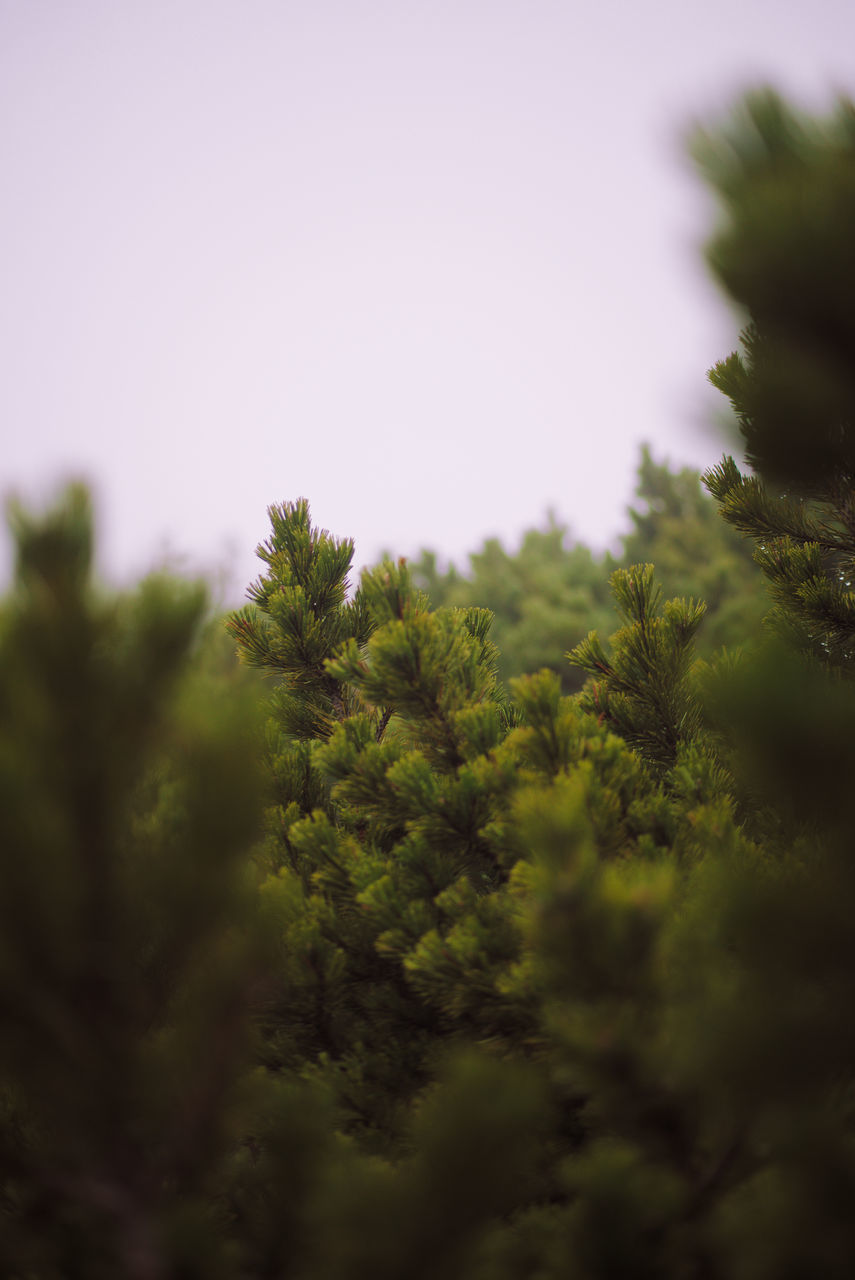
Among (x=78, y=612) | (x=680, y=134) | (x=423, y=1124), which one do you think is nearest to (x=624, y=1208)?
(x=423, y=1124)

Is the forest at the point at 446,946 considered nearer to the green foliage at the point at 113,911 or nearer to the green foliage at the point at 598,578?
the green foliage at the point at 113,911

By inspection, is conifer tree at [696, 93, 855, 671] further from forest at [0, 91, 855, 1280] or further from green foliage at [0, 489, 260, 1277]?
green foliage at [0, 489, 260, 1277]

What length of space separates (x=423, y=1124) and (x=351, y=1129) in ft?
1.77

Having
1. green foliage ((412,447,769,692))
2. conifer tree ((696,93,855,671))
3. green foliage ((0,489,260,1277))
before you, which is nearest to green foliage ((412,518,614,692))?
green foliage ((412,447,769,692))

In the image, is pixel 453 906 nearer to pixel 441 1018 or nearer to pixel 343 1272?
pixel 441 1018

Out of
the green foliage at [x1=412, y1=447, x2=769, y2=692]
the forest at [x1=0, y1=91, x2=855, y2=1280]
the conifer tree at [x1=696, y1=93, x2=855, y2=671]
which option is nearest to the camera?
the forest at [x1=0, y1=91, x2=855, y2=1280]

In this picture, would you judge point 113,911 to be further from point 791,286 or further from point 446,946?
point 791,286

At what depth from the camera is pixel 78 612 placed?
1155 mm

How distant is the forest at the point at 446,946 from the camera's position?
108 centimetres

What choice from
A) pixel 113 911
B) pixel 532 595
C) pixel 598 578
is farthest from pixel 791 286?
pixel 598 578

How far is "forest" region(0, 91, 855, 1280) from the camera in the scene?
1.08 meters

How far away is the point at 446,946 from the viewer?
5.08ft

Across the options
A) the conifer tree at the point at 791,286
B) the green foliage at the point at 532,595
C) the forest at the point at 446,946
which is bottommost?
the forest at the point at 446,946

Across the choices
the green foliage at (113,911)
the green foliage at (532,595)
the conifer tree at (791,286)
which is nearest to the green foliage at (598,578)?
the green foliage at (532,595)
